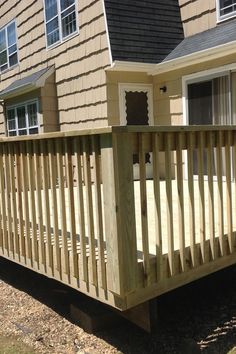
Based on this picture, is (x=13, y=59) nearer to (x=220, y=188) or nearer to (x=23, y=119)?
(x=23, y=119)

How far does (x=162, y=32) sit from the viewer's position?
9.12 metres

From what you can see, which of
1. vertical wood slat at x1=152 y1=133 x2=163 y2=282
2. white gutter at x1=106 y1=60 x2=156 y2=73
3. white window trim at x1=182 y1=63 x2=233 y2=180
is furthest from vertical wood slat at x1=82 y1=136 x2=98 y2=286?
white gutter at x1=106 y1=60 x2=156 y2=73

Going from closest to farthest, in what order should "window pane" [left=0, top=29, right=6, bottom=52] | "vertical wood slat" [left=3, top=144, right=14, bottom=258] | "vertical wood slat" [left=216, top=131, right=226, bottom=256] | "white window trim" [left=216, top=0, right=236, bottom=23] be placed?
"vertical wood slat" [left=216, top=131, right=226, bottom=256], "vertical wood slat" [left=3, top=144, right=14, bottom=258], "white window trim" [left=216, top=0, right=236, bottom=23], "window pane" [left=0, top=29, right=6, bottom=52]

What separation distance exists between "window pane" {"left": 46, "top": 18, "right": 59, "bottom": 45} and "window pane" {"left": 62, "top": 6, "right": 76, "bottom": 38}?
1.26ft

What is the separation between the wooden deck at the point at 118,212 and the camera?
2867mm

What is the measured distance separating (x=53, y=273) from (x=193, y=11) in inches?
278

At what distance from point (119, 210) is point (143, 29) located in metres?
6.86

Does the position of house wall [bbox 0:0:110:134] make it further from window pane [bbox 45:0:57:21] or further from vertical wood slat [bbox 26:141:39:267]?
vertical wood slat [bbox 26:141:39:267]

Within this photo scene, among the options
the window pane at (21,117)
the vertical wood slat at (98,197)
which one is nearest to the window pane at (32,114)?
the window pane at (21,117)

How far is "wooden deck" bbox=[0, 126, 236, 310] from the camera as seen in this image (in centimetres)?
287

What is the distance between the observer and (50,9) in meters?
11.1

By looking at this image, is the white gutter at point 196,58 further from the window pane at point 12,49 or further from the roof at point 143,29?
the window pane at point 12,49

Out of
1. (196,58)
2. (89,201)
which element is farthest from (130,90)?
(89,201)

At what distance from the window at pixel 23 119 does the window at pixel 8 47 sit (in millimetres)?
1632
